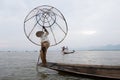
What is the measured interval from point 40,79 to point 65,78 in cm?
157

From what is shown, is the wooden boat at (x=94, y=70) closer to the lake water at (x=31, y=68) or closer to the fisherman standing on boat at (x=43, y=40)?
the lake water at (x=31, y=68)

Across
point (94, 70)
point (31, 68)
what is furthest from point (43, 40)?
point (31, 68)

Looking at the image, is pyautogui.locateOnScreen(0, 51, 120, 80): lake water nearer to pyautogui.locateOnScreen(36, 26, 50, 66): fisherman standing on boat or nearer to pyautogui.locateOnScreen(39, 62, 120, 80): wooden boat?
pyautogui.locateOnScreen(39, 62, 120, 80): wooden boat

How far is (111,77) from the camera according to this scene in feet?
37.1

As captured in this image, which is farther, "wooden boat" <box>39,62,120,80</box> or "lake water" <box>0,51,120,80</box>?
"lake water" <box>0,51,120,80</box>

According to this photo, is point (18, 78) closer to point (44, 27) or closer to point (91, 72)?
point (44, 27)

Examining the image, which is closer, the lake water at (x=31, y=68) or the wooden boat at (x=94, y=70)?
the wooden boat at (x=94, y=70)

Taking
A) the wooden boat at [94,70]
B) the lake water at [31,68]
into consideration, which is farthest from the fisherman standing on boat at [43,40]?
the lake water at [31,68]

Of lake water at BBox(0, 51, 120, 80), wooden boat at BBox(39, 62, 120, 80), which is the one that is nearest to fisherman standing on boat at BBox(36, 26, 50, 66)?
wooden boat at BBox(39, 62, 120, 80)

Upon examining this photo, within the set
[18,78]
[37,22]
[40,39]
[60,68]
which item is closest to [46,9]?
[37,22]

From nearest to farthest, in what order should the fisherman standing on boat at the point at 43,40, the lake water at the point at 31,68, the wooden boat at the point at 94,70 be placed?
the wooden boat at the point at 94,70 < the fisherman standing on boat at the point at 43,40 < the lake water at the point at 31,68

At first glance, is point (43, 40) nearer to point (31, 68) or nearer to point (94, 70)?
point (94, 70)

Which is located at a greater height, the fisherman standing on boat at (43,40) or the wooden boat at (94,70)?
the fisherman standing on boat at (43,40)

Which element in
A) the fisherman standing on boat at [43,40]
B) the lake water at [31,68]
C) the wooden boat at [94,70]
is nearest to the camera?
the wooden boat at [94,70]
